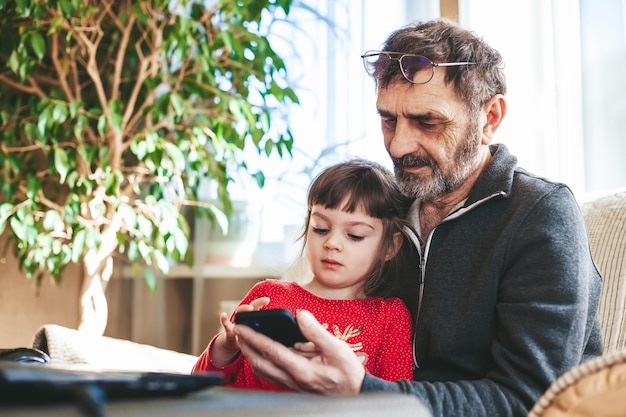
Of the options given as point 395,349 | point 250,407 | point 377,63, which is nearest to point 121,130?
point 377,63

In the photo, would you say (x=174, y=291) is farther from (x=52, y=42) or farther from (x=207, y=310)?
(x=52, y=42)

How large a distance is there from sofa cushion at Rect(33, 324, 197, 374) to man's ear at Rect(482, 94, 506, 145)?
0.76 meters

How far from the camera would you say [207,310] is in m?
3.18

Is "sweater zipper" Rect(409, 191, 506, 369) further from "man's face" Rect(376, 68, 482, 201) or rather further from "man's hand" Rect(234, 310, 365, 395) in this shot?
"man's hand" Rect(234, 310, 365, 395)

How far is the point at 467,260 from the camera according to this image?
1337mm

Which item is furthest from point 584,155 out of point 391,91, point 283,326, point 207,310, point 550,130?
point 207,310

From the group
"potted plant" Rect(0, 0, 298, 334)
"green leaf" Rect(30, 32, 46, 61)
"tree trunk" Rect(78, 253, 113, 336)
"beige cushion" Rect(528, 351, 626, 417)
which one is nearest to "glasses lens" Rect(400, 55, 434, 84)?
"beige cushion" Rect(528, 351, 626, 417)

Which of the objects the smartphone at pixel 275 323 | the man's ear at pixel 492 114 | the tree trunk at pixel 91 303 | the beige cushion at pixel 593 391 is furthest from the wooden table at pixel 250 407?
the tree trunk at pixel 91 303

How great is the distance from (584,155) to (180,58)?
1268mm

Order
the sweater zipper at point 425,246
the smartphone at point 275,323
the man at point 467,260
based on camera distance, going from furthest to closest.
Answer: the sweater zipper at point 425,246 → the man at point 467,260 → the smartphone at point 275,323

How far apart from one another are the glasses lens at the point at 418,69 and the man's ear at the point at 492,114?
0.47ft

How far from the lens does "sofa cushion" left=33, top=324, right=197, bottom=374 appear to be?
1451 millimetres

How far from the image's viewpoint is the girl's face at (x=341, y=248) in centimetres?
144

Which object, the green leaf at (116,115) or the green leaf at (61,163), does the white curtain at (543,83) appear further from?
the green leaf at (61,163)
